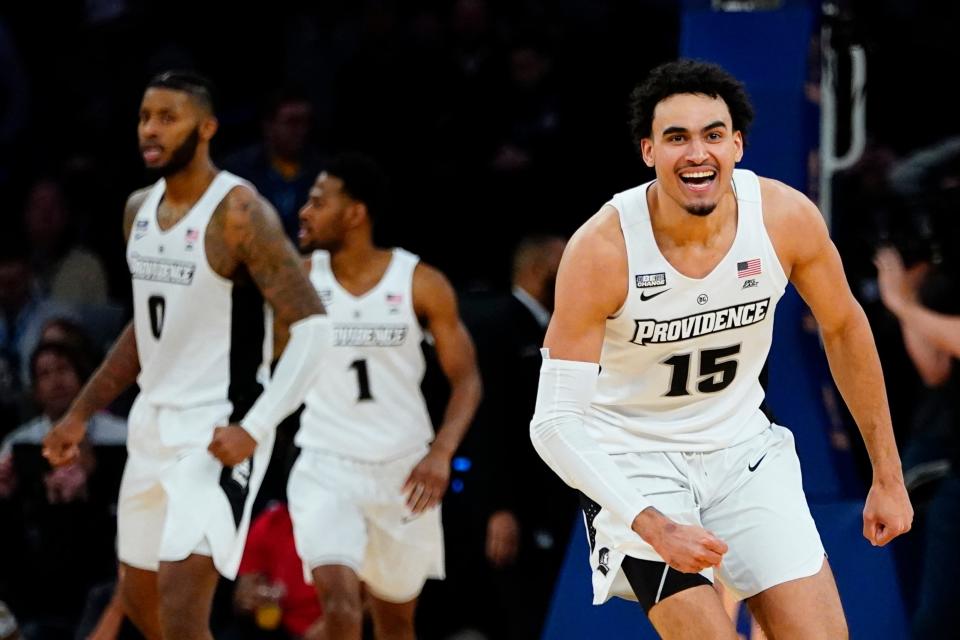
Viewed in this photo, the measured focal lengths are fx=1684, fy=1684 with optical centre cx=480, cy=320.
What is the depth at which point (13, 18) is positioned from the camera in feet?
37.7

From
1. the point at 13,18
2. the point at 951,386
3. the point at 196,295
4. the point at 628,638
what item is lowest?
the point at 628,638

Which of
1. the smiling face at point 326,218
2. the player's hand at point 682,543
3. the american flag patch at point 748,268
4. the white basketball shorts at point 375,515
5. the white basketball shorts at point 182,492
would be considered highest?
the american flag patch at point 748,268

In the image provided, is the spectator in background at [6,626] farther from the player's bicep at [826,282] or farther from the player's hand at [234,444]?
the player's bicep at [826,282]

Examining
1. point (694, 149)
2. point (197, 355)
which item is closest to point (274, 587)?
point (197, 355)

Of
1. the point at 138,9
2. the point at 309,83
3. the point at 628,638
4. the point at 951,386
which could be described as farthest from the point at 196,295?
the point at 138,9

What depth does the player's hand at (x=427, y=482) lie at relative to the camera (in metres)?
6.79

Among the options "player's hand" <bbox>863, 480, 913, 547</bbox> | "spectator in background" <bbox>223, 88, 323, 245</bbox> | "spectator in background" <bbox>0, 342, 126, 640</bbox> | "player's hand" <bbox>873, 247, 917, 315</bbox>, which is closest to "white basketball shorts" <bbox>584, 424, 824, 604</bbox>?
"player's hand" <bbox>863, 480, 913, 547</bbox>

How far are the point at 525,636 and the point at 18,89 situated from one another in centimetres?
513

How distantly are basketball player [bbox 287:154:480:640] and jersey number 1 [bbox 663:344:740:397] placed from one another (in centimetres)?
233

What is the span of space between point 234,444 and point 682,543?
1.97 metres

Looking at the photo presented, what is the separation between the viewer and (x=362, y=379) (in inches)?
278

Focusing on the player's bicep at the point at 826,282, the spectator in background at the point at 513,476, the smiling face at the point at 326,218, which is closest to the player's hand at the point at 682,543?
the player's bicep at the point at 826,282

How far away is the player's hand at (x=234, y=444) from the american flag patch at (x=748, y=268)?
1.83 metres

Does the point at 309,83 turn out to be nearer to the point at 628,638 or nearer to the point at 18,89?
the point at 18,89
